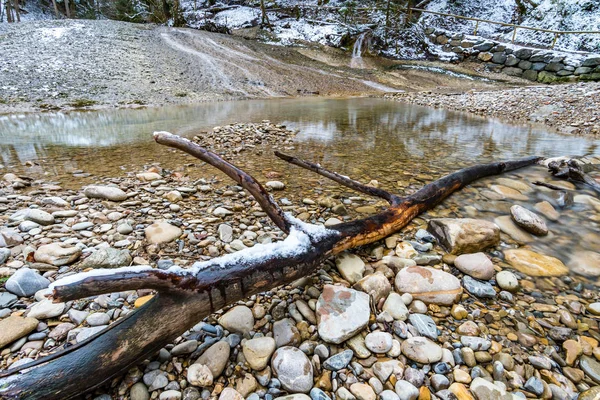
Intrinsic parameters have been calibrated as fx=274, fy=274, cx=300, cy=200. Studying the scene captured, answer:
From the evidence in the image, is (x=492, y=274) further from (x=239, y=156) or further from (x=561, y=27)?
(x=561, y=27)

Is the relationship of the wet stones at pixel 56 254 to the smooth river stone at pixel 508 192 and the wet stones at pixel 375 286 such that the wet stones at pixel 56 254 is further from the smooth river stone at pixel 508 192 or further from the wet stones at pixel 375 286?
the smooth river stone at pixel 508 192

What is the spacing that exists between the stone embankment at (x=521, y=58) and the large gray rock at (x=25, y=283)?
23536mm

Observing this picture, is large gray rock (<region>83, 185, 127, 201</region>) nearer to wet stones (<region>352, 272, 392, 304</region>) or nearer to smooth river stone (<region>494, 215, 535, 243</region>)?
wet stones (<region>352, 272, 392, 304</region>)

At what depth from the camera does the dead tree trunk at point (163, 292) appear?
2.58 feet

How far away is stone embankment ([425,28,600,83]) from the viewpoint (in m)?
15.8

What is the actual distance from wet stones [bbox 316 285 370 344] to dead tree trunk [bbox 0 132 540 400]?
0.17 metres

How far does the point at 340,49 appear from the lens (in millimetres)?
22516

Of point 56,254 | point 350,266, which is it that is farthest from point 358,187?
point 56,254

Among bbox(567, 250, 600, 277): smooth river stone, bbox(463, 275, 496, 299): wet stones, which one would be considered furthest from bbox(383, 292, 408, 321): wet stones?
bbox(567, 250, 600, 277): smooth river stone

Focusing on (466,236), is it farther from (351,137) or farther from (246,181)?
(351,137)

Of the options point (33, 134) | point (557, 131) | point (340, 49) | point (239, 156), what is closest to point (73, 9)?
point (340, 49)

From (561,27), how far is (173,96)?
2555 centimetres

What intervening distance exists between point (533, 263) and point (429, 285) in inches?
30.0

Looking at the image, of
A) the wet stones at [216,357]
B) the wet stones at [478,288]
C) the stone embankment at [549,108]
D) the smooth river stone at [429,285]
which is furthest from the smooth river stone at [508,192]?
the stone embankment at [549,108]
